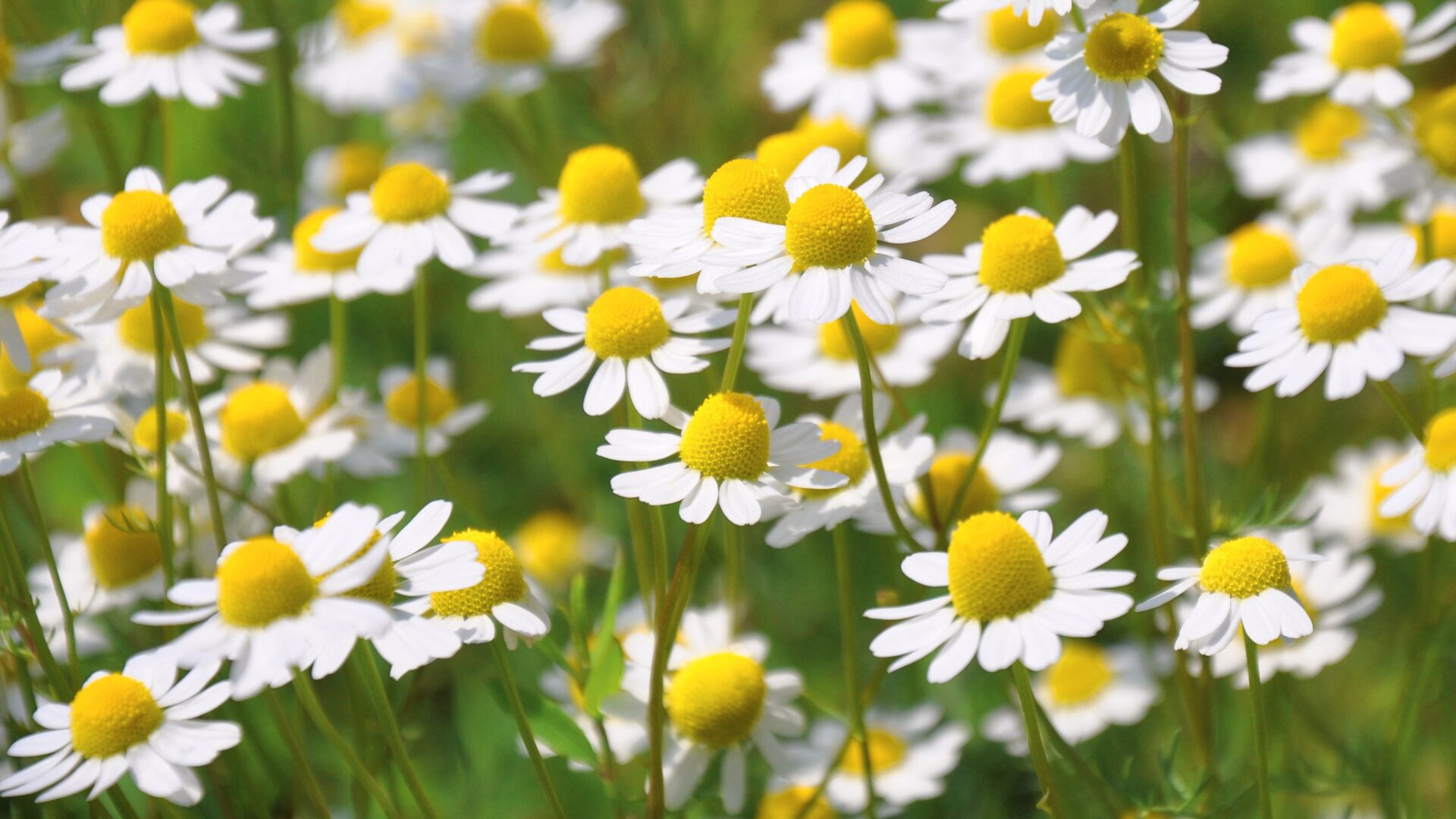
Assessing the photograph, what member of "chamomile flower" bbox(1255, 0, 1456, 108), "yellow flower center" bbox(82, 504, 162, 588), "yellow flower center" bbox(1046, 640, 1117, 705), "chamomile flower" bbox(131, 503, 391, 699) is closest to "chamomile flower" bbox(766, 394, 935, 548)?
"chamomile flower" bbox(131, 503, 391, 699)

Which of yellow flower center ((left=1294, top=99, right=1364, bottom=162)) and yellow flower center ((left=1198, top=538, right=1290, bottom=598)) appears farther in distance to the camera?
yellow flower center ((left=1294, top=99, right=1364, bottom=162))

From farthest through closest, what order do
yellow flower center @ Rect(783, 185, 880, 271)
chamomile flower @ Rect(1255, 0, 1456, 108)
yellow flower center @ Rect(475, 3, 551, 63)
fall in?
yellow flower center @ Rect(475, 3, 551, 63) → chamomile flower @ Rect(1255, 0, 1456, 108) → yellow flower center @ Rect(783, 185, 880, 271)

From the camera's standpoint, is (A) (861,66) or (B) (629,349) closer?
(B) (629,349)

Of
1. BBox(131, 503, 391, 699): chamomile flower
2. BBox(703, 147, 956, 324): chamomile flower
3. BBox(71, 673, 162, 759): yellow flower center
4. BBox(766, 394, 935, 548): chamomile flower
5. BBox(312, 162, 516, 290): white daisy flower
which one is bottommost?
BBox(766, 394, 935, 548): chamomile flower

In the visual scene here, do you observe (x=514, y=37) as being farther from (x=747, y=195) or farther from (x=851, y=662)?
(x=851, y=662)

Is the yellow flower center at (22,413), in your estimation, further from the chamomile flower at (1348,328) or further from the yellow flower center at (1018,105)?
the yellow flower center at (1018,105)

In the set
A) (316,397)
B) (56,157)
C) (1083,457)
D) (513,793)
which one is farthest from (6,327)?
(1083,457)

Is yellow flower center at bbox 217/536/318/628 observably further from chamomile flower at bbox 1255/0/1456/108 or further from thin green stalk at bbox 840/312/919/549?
chamomile flower at bbox 1255/0/1456/108

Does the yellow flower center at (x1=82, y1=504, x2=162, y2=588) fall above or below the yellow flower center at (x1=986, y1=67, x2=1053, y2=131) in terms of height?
below

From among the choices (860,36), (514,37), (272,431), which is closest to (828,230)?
(272,431)
